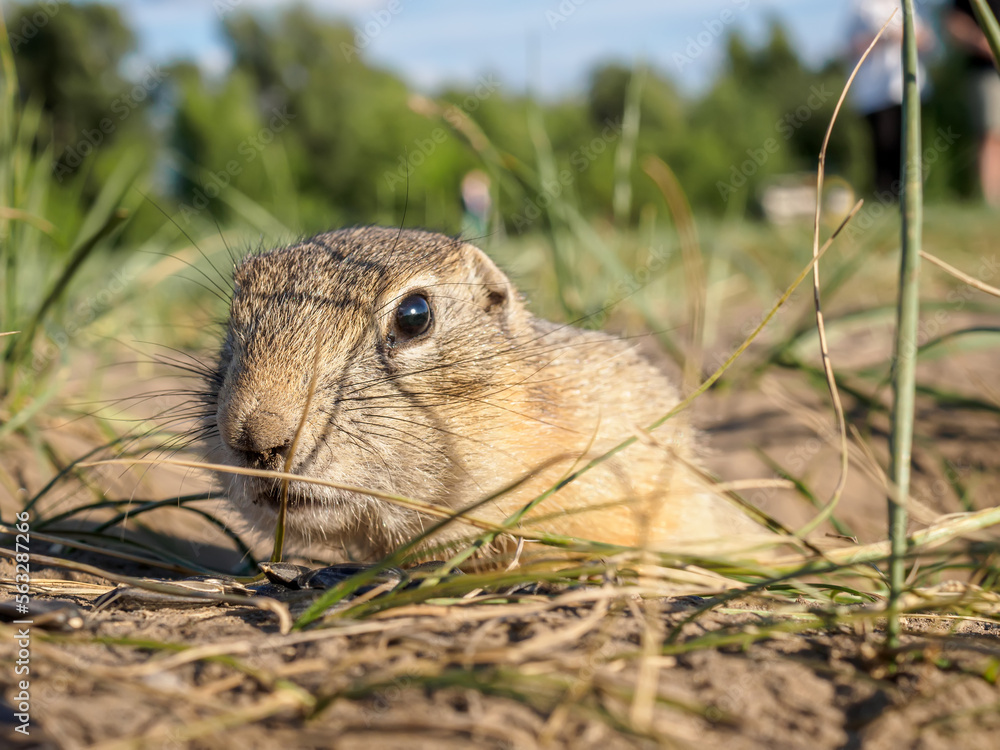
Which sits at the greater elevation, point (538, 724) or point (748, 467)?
point (748, 467)

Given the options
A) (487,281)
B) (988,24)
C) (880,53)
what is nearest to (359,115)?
(880,53)

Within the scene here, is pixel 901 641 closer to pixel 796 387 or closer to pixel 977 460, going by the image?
pixel 977 460

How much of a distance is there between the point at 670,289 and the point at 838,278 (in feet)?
13.6

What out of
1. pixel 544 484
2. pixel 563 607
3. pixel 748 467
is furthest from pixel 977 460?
pixel 563 607

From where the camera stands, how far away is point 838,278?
450cm

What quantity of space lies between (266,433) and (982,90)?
12498 mm

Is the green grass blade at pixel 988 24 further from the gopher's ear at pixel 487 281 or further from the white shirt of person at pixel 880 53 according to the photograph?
the white shirt of person at pixel 880 53

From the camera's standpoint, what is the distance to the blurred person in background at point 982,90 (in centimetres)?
959

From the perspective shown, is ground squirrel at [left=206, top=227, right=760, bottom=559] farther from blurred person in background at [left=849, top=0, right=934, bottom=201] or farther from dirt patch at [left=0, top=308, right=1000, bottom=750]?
blurred person in background at [left=849, top=0, right=934, bottom=201]

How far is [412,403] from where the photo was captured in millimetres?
2402

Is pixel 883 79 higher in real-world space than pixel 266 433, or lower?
higher

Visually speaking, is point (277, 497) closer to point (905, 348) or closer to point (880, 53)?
point (905, 348)

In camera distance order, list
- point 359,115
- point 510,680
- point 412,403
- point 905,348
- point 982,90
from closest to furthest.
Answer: point 510,680, point 905,348, point 412,403, point 982,90, point 359,115

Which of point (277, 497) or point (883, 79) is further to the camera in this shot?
point (883, 79)
